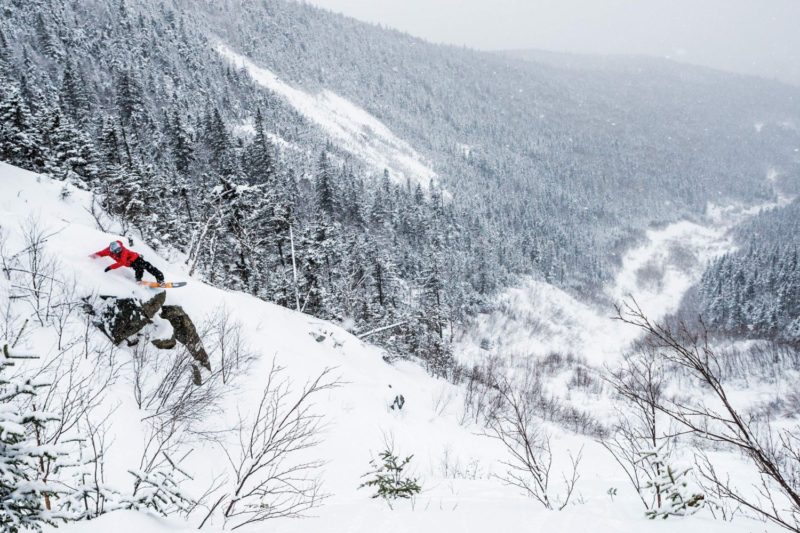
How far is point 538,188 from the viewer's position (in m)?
182

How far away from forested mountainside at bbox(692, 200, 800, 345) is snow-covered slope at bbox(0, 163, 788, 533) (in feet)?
284

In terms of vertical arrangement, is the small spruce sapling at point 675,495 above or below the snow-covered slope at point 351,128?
below

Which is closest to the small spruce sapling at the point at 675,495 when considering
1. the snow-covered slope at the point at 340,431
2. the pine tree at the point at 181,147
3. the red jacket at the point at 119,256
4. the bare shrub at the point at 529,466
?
the snow-covered slope at the point at 340,431

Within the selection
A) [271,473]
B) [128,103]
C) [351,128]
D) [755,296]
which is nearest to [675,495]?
[271,473]

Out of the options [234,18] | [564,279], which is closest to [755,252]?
[564,279]

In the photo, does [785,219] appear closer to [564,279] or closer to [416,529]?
[564,279]

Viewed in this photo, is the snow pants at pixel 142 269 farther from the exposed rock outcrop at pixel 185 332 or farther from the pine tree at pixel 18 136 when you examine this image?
the pine tree at pixel 18 136

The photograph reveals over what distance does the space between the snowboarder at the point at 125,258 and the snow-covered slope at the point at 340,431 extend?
35cm

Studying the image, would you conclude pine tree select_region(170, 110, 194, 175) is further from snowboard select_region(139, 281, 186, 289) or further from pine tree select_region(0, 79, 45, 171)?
snowboard select_region(139, 281, 186, 289)

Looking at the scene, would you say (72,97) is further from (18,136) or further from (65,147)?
(18,136)

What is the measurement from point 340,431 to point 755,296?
11600 centimetres

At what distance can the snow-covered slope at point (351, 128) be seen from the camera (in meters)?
144

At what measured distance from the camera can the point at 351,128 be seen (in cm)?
16138

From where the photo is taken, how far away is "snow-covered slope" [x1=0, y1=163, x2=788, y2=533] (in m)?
4.96
